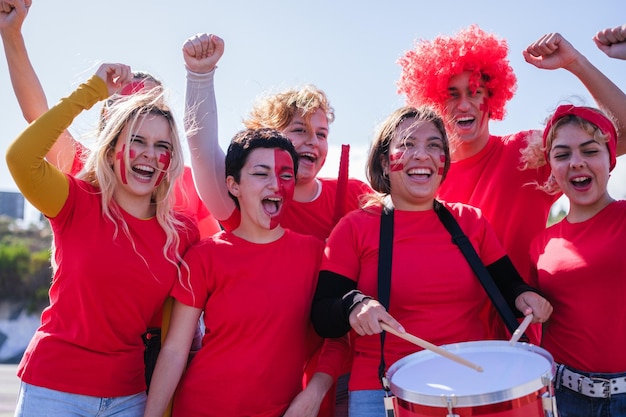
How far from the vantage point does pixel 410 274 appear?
3.10 m

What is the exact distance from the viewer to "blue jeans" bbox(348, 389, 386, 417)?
2.99 metres

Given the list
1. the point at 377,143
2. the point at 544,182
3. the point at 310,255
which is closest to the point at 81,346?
the point at 310,255

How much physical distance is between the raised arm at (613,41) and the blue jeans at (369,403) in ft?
7.94

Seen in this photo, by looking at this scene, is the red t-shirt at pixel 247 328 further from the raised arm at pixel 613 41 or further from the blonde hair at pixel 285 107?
the raised arm at pixel 613 41

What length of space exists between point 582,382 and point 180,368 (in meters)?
1.87

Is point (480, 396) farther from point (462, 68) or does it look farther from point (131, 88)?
point (131, 88)

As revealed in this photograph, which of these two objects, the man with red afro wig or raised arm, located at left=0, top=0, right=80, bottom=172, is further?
the man with red afro wig

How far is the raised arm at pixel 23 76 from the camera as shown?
367cm

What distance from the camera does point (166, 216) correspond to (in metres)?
3.42

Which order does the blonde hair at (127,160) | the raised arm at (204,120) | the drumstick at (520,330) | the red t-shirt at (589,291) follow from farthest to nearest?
1. the raised arm at (204,120)
2. the blonde hair at (127,160)
3. the red t-shirt at (589,291)
4. the drumstick at (520,330)

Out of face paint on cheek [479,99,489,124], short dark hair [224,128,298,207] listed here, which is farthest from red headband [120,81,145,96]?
face paint on cheek [479,99,489,124]

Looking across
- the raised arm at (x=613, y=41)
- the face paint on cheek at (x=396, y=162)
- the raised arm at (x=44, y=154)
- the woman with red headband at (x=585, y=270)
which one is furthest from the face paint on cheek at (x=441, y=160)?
the raised arm at (x=44, y=154)

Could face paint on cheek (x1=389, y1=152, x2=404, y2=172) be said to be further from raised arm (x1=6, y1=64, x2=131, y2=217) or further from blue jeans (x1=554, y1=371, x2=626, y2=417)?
raised arm (x1=6, y1=64, x2=131, y2=217)

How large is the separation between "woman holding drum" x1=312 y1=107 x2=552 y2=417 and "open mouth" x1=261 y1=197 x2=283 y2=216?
0.33 m
